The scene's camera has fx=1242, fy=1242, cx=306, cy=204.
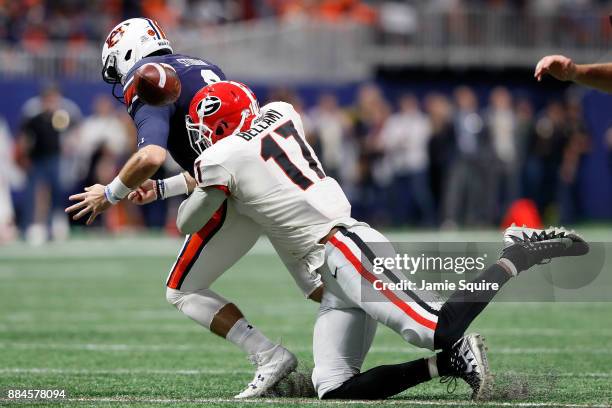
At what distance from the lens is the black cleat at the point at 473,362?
5191 millimetres

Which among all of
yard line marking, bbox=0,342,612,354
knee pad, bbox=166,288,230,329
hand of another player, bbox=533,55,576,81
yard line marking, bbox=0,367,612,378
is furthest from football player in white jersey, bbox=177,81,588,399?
yard line marking, bbox=0,342,612,354

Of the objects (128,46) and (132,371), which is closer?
(128,46)

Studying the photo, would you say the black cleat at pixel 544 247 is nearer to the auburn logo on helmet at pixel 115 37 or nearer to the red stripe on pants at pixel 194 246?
the red stripe on pants at pixel 194 246

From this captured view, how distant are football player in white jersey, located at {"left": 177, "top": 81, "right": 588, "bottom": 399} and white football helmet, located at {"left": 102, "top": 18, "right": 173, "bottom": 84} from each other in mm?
808

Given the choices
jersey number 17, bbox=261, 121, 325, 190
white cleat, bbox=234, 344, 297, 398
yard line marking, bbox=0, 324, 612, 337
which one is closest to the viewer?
jersey number 17, bbox=261, 121, 325, 190

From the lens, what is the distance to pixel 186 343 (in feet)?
25.7

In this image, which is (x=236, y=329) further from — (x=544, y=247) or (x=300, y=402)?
(x=544, y=247)

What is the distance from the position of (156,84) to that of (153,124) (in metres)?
0.19

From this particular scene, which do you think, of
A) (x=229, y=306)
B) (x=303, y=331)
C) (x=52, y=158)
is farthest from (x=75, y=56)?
(x=229, y=306)

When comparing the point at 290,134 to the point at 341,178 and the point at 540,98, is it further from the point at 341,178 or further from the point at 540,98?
the point at 540,98

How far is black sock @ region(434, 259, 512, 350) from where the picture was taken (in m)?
5.18

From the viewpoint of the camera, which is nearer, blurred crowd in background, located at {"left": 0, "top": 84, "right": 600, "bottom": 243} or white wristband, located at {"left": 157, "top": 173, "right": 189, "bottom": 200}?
white wristband, located at {"left": 157, "top": 173, "right": 189, "bottom": 200}

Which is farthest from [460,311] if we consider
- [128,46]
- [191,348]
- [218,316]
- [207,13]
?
[207,13]

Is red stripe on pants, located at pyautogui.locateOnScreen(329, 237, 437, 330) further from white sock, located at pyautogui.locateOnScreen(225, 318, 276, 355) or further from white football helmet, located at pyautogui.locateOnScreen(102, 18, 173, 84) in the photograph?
white football helmet, located at pyautogui.locateOnScreen(102, 18, 173, 84)
